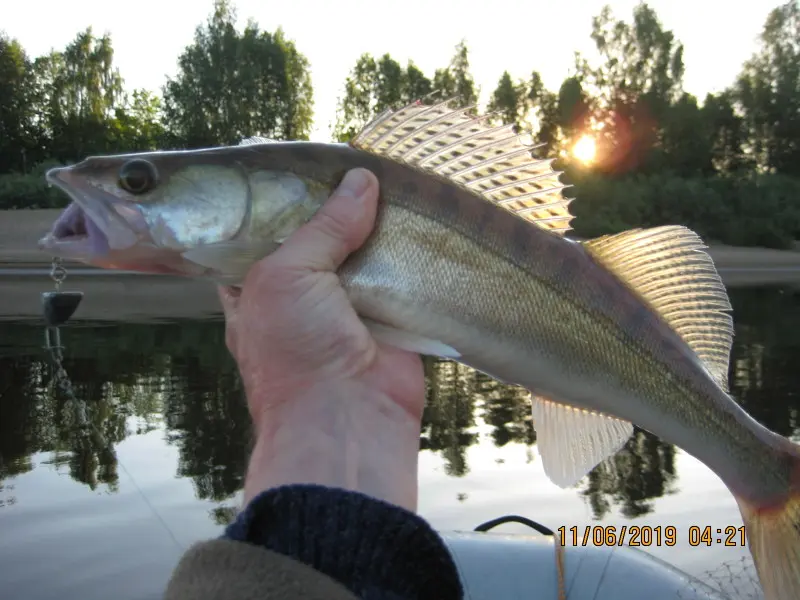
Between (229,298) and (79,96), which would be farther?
(79,96)

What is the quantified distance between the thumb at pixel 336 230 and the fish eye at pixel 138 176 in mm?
476

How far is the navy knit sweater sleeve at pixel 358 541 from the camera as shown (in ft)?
5.01

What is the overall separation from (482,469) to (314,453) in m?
5.20

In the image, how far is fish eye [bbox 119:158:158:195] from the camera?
2.44 m

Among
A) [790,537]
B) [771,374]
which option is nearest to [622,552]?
[790,537]

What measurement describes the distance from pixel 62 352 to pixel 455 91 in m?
34.7

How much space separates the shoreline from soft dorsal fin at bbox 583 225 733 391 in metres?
11.5

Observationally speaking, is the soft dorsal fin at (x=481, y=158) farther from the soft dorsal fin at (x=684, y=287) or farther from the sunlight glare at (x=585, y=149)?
the sunlight glare at (x=585, y=149)

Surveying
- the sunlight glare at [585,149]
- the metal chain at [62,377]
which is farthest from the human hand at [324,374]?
the sunlight glare at [585,149]

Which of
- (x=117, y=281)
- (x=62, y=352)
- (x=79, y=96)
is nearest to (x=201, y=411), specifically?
(x=62, y=352)

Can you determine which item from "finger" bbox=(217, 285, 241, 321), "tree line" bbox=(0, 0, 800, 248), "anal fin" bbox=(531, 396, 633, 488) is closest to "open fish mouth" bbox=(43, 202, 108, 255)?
"finger" bbox=(217, 285, 241, 321)

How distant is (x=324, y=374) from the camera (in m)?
2.24
